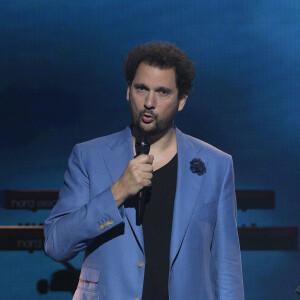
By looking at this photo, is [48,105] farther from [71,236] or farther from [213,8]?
[71,236]

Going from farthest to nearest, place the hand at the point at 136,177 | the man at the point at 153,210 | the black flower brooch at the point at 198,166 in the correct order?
1. the black flower brooch at the point at 198,166
2. the man at the point at 153,210
3. the hand at the point at 136,177

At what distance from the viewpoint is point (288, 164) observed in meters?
3.98

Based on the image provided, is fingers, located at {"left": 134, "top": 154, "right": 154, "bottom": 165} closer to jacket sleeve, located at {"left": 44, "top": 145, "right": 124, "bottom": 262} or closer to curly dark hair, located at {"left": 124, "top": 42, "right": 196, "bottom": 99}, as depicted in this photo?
jacket sleeve, located at {"left": 44, "top": 145, "right": 124, "bottom": 262}

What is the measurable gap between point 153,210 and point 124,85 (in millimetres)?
2126

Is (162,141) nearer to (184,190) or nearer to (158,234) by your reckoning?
(184,190)

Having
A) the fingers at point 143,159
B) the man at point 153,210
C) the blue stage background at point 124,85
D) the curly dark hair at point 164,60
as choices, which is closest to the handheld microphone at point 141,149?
the man at point 153,210

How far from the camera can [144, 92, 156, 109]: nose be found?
1930 millimetres

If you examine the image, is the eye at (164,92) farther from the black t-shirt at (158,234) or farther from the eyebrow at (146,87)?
the black t-shirt at (158,234)

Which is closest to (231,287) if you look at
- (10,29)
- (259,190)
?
(259,190)

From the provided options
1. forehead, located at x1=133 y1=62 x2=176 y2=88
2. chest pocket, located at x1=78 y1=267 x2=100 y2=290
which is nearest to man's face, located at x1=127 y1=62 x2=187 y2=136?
forehead, located at x1=133 y1=62 x2=176 y2=88

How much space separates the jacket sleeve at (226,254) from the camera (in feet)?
6.51

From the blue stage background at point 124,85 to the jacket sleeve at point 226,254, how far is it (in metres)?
1.93

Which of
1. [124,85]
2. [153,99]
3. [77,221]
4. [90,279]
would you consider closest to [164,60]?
[153,99]

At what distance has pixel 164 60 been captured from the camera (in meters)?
2.06
